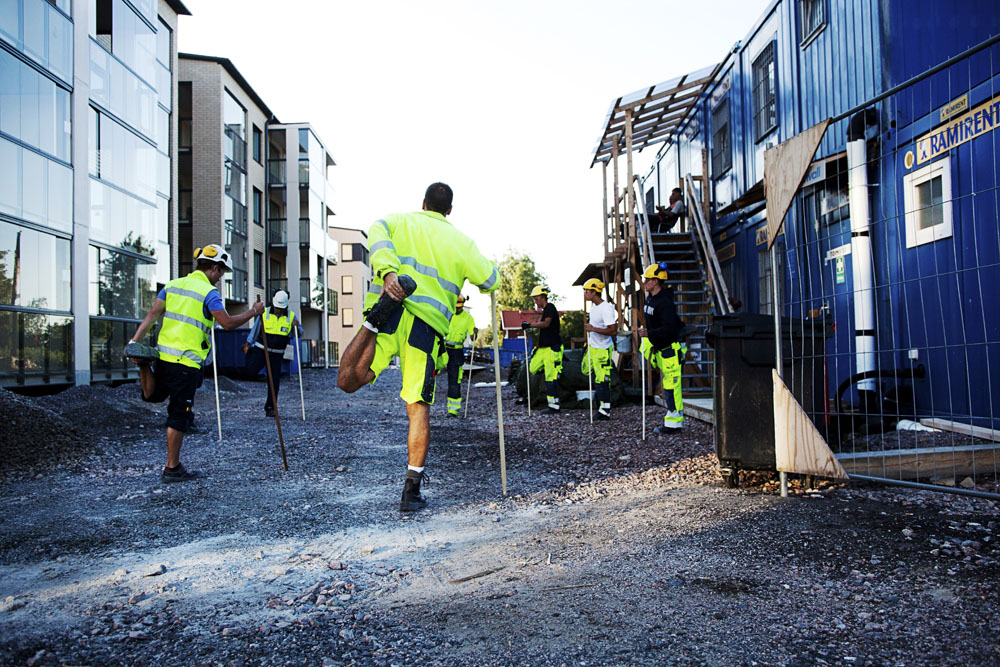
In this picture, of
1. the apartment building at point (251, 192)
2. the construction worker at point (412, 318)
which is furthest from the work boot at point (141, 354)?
the apartment building at point (251, 192)

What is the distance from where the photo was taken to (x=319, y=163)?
38.2 metres

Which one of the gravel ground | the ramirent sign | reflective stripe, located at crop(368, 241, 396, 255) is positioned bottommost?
the gravel ground

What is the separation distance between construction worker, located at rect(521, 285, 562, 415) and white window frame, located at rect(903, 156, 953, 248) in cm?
501

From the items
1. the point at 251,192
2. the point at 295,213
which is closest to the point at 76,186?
the point at 251,192

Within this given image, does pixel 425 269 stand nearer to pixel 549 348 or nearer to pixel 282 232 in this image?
pixel 549 348

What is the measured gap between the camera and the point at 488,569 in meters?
3.17

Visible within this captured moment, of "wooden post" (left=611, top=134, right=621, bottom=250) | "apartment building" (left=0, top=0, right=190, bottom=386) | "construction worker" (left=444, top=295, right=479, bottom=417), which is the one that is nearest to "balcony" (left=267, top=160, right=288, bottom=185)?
"apartment building" (left=0, top=0, right=190, bottom=386)

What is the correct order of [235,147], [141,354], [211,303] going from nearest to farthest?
[141,354] < [211,303] < [235,147]

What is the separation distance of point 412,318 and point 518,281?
167 ft

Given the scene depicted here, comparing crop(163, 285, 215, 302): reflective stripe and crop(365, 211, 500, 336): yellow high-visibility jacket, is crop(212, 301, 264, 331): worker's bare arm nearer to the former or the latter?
crop(163, 285, 215, 302): reflective stripe

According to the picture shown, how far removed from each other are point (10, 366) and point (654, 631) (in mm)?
12908

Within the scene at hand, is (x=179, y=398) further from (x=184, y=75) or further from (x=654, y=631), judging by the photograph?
(x=184, y=75)

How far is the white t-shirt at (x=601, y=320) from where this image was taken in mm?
10281

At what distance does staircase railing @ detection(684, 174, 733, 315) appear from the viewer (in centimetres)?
1207
